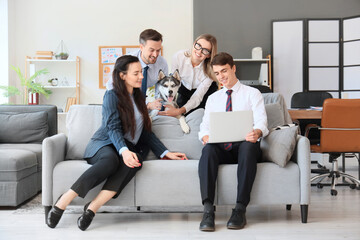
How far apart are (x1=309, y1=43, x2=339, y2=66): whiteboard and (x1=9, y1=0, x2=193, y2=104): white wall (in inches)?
80.1

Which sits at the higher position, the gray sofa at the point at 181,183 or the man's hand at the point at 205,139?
the man's hand at the point at 205,139

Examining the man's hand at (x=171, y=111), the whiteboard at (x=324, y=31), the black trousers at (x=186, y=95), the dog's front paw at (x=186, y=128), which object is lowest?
the dog's front paw at (x=186, y=128)

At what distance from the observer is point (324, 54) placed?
22.7 feet

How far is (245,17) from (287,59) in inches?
39.3

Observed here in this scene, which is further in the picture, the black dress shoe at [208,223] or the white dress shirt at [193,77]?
the white dress shirt at [193,77]

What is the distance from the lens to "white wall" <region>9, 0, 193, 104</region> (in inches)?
283

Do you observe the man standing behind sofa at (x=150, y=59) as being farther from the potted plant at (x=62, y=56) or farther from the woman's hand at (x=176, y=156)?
the potted plant at (x=62, y=56)

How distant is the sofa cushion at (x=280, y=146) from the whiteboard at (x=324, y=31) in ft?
15.2

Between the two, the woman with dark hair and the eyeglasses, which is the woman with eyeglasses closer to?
the eyeglasses

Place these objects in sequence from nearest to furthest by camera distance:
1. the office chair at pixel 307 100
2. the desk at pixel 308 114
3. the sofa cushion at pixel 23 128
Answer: the desk at pixel 308 114 < the sofa cushion at pixel 23 128 < the office chair at pixel 307 100

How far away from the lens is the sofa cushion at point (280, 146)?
105 inches

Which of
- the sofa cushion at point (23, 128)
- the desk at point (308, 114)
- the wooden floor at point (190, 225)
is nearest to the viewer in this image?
the wooden floor at point (190, 225)

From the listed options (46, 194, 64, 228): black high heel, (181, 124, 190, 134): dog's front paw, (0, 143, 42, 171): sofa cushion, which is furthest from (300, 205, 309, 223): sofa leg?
(0, 143, 42, 171): sofa cushion

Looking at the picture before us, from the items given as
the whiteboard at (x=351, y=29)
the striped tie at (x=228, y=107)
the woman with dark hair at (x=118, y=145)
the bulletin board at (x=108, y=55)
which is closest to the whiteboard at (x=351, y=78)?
the whiteboard at (x=351, y=29)
